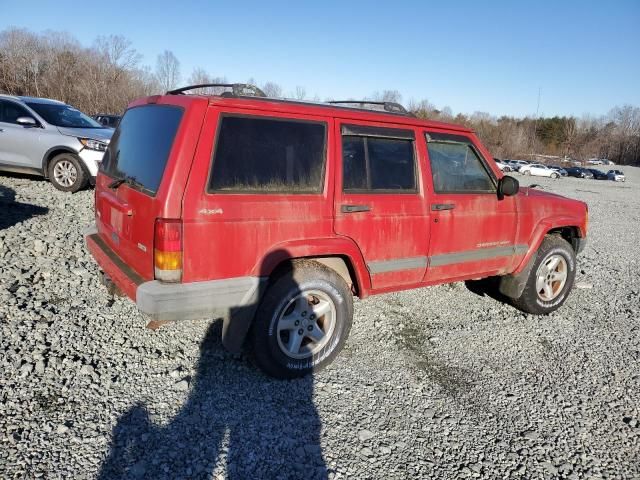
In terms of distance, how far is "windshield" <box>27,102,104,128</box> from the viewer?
8367 millimetres

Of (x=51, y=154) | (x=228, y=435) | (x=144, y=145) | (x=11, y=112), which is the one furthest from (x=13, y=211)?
(x=228, y=435)

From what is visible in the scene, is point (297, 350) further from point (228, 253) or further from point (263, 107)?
point (263, 107)

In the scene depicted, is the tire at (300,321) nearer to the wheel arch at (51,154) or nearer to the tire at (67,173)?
the tire at (67,173)

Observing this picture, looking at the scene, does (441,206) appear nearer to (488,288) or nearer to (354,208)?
(354,208)

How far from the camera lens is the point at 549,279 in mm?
4621

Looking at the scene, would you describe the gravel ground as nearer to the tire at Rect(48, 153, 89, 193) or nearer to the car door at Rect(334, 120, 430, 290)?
the car door at Rect(334, 120, 430, 290)

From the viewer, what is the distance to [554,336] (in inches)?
167

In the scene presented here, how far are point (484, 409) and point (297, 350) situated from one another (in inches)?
54.7

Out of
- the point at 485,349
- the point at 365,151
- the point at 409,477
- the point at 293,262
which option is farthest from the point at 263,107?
the point at 485,349

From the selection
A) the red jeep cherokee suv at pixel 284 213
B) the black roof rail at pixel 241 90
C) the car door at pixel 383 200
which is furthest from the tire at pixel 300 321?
the black roof rail at pixel 241 90

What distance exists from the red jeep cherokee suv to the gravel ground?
19.4 inches

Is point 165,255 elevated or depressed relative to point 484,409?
elevated

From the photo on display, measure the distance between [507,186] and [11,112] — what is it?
29.7 ft

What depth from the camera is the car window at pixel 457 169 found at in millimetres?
3674
